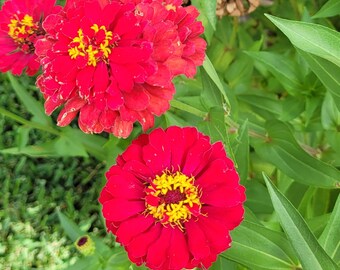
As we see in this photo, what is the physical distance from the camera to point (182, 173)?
1.99 feet

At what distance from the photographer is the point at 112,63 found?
22.3 inches

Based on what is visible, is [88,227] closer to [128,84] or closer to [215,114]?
[215,114]

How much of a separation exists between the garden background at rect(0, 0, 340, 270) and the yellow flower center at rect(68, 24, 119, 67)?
14 cm

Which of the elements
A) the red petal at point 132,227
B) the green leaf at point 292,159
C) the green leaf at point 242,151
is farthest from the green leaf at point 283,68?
the red petal at point 132,227

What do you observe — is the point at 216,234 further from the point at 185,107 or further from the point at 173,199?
the point at 185,107

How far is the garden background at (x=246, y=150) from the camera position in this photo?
25.9 inches

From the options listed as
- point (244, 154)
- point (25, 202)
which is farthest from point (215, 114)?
point (25, 202)

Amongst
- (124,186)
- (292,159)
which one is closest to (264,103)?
(292,159)

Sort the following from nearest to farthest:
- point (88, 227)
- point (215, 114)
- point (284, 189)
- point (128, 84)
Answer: point (128, 84)
point (215, 114)
point (284, 189)
point (88, 227)

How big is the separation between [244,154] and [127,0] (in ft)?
0.96

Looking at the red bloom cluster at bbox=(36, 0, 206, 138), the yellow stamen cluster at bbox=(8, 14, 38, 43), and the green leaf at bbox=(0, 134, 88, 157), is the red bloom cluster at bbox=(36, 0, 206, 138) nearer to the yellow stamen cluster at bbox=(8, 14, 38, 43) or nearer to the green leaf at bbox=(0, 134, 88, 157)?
the yellow stamen cluster at bbox=(8, 14, 38, 43)

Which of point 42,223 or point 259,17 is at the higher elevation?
point 259,17

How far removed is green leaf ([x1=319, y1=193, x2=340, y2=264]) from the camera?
64 cm

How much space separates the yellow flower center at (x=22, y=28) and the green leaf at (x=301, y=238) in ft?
1.27
